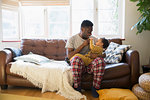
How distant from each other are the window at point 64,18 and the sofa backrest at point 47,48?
656mm

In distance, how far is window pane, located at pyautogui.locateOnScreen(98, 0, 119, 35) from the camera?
3.52 meters

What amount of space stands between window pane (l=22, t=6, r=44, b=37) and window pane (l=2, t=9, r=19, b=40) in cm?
21

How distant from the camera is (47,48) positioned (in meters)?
2.94

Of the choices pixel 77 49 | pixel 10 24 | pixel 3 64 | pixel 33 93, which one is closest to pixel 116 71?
pixel 77 49

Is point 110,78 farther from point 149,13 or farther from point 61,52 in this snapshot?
point 149,13

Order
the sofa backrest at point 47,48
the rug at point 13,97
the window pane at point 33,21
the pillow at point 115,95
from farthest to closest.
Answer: the window pane at point 33,21, the sofa backrest at point 47,48, the rug at point 13,97, the pillow at point 115,95

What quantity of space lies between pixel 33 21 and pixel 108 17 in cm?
170

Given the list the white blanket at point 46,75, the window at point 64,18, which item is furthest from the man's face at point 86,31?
the window at point 64,18

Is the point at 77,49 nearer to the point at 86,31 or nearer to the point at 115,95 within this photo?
the point at 86,31

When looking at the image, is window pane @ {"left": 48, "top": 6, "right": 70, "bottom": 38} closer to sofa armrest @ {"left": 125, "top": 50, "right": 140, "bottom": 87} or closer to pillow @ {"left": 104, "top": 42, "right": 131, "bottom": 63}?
pillow @ {"left": 104, "top": 42, "right": 131, "bottom": 63}

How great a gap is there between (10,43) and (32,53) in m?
0.78

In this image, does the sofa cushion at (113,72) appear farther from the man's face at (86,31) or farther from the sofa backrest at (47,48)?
the sofa backrest at (47,48)

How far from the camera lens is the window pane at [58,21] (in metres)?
3.57

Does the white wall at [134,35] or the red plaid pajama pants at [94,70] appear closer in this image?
the red plaid pajama pants at [94,70]
